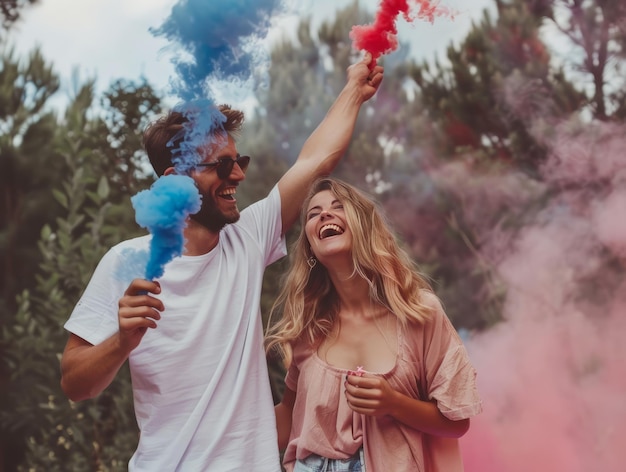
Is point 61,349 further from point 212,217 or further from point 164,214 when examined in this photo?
point 164,214

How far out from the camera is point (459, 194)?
506 cm

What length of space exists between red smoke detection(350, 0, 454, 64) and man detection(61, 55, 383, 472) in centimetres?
46

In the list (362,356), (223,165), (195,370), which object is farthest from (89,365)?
(362,356)

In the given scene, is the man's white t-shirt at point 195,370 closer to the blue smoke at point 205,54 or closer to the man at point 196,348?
the man at point 196,348

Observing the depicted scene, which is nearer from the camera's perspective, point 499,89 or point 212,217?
point 212,217

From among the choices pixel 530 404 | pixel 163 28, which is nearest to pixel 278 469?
pixel 163 28

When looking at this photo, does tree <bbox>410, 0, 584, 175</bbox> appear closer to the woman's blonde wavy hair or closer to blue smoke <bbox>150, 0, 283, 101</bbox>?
the woman's blonde wavy hair

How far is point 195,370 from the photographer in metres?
1.96

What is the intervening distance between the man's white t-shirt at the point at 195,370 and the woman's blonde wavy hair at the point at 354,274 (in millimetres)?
209

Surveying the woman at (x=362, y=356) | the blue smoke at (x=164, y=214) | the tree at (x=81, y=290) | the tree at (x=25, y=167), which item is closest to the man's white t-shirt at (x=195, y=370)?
the woman at (x=362, y=356)

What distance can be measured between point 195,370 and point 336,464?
43cm

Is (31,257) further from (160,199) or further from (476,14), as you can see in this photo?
(160,199)

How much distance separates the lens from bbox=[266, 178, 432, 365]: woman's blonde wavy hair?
7.13 ft

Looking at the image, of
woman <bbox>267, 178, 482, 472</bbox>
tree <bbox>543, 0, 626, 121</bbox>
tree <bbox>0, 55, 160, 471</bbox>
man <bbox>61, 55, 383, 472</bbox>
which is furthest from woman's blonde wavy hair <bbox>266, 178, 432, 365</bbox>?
tree <bbox>543, 0, 626, 121</bbox>
